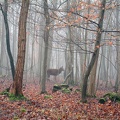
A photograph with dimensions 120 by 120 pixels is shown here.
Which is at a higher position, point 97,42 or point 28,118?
point 97,42

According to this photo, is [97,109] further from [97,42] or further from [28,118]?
[28,118]

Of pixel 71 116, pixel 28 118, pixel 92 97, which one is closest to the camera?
pixel 28 118

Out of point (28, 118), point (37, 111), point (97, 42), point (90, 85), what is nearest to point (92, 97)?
point (90, 85)

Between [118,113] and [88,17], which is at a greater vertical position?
[88,17]

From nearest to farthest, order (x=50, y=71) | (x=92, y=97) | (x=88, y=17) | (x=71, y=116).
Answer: (x=71, y=116) → (x=88, y=17) → (x=92, y=97) → (x=50, y=71)

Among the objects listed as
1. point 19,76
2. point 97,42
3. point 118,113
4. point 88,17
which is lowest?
point 118,113

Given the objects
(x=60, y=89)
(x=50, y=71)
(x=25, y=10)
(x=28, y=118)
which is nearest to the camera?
(x=28, y=118)

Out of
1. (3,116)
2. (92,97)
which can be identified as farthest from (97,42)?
(3,116)

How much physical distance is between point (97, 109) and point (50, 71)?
16470mm

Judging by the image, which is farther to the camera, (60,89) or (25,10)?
(60,89)

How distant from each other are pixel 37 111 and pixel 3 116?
1377mm

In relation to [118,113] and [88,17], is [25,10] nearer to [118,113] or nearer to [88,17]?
[88,17]

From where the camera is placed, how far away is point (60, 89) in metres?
16.3

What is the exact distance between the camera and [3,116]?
7.52 meters
